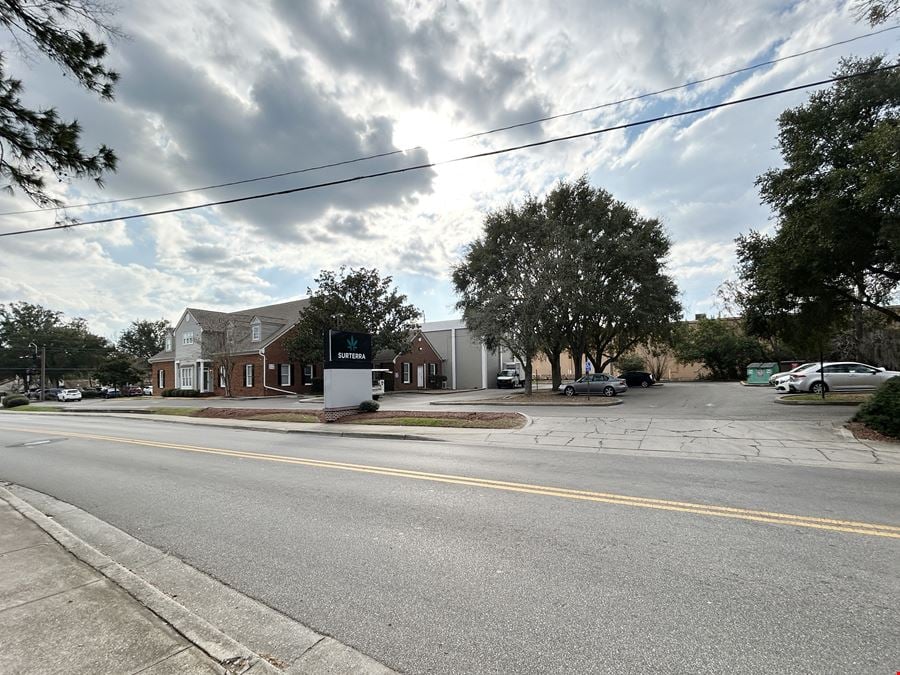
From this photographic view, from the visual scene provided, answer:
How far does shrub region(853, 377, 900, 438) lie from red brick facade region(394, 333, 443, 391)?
34.7 metres

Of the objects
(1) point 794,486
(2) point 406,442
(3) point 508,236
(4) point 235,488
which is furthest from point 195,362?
(1) point 794,486

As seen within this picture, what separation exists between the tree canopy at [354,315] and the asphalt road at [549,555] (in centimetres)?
2654

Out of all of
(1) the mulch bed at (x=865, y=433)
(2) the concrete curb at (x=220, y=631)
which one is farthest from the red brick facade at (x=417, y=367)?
(2) the concrete curb at (x=220, y=631)

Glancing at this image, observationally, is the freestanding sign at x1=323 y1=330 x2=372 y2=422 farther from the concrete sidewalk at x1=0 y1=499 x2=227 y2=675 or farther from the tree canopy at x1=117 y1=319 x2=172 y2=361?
the tree canopy at x1=117 y1=319 x2=172 y2=361

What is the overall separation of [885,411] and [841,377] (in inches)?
536

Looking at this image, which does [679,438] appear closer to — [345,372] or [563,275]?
[345,372]

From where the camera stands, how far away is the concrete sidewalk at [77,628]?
8.74 feet

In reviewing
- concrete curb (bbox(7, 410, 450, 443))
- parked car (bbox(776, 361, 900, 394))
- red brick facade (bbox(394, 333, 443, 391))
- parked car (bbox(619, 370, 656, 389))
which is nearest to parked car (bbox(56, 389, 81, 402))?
red brick facade (bbox(394, 333, 443, 391))

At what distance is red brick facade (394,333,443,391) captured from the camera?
43.6 metres

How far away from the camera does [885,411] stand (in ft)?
33.1

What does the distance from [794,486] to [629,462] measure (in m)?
2.51

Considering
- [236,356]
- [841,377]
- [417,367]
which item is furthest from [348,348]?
[417,367]

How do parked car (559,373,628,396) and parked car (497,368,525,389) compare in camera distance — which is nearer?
parked car (559,373,628,396)

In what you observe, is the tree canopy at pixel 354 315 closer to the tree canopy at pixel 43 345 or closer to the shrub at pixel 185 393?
the shrub at pixel 185 393
